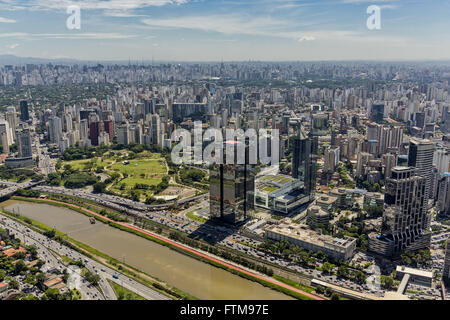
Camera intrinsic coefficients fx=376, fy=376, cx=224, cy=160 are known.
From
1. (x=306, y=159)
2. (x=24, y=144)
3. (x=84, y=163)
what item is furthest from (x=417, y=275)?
(x=24, y=144)

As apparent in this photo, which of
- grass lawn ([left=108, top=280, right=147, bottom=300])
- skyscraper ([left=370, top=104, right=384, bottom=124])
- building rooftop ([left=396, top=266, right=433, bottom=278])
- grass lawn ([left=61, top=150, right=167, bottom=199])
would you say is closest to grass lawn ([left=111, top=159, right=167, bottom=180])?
grass lawn ([left=61, top=150, right=167, bottom=199])

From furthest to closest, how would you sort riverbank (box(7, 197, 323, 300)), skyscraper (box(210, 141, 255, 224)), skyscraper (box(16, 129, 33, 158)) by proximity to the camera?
1. skyscraper (box(16, 129, 33, 158))
2. skyscraper (box(210, 141, 255, 224))
3. riverbank (box(7, 197, 323, 300))

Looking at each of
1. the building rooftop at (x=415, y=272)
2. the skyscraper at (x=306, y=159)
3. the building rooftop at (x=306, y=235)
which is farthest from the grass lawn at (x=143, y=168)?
the building rooftop at (x=415, y=272)

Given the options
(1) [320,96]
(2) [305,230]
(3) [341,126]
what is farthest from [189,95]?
(2) [305,230]

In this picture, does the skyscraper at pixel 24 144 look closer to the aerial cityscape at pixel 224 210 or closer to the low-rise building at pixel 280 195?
the aerial cityscape at pixel 224 210

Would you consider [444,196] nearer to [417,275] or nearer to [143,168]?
[417,275]

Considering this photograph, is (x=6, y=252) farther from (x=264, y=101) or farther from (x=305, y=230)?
(x=264, y=101)

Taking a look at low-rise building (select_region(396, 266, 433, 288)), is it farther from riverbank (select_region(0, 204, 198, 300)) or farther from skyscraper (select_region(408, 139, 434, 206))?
riverbank (select_region(0, 204, 198, 300))
